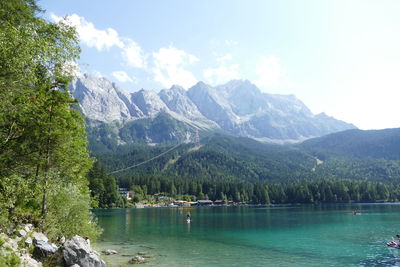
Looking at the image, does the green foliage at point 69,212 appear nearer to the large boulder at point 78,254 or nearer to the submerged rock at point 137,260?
the submerged rock at point 137,260

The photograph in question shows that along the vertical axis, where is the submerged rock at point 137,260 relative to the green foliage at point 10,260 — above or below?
below

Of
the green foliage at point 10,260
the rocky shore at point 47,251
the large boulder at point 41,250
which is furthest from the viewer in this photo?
the large boulder at point 41,250

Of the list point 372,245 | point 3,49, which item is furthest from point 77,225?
point 372,245

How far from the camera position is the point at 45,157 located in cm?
2897

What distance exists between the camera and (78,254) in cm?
2503

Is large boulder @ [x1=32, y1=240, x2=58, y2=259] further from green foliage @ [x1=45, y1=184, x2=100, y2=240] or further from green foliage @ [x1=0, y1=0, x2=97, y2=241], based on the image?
green foliage @ [x1=45, y1=184, x2=100, y2=240]

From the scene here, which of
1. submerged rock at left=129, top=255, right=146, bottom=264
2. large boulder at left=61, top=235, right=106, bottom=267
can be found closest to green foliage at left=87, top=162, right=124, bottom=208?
submerged rock at left=129, top=255, right=146, bottom=264

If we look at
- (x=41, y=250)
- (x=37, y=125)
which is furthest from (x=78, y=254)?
(x=37, y=125)

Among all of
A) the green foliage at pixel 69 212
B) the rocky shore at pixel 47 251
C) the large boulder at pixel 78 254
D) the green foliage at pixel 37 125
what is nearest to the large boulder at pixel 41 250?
the rocky shore at pixel 47 251

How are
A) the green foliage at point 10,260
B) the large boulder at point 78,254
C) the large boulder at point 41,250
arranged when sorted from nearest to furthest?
the green foliage at point 10,260 < the large boulder at point 41,250 < the large boulder at point 78,254

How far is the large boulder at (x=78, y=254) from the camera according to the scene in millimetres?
24531

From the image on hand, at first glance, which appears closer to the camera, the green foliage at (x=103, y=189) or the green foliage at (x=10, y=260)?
the green foliage at (x=10, y=260)

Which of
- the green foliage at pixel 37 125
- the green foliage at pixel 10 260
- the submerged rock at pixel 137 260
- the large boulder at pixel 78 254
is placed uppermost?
the green foliage at pixel 37 125

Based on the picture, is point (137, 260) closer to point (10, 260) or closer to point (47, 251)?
point (47, 251)
